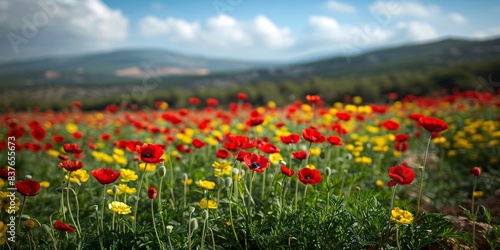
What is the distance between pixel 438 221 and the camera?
1979mm

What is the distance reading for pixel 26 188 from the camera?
5.74 ft

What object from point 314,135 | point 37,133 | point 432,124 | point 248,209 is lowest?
point 248,209

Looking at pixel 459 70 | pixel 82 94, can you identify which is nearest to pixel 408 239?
pixel 459 70

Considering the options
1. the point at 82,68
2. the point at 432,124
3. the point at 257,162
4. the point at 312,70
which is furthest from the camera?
the point at 82,68

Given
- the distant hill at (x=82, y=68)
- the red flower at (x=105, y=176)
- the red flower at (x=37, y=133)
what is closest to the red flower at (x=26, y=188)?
the red flower at (x=105, y=176)

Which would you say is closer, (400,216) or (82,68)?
(400,216)

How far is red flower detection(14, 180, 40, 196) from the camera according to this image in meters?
1.72

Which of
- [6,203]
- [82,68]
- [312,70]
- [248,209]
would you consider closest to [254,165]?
[248,209]

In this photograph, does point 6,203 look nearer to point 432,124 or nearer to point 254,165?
point 254,165

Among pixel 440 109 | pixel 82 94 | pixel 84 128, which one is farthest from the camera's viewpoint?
pixel 82 94

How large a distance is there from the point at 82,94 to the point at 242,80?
2146cm

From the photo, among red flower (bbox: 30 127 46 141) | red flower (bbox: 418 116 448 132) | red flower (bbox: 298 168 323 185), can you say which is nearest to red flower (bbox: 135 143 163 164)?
red flower (bbox: 298 168 323 185)

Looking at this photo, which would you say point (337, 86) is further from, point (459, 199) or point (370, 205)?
point (370, 205)

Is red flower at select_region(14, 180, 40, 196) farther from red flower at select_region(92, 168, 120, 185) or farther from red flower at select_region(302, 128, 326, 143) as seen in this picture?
red flower at select_region(302, 128, 326, 143)
